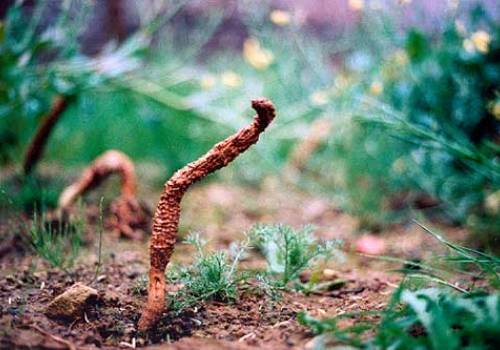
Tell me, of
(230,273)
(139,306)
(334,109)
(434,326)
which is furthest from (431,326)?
(334,109)

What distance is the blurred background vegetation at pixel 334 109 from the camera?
A: 2387mm

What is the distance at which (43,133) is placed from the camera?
2.60 m

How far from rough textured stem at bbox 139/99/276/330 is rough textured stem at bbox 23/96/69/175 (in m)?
1.52

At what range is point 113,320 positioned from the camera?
4.18 feet

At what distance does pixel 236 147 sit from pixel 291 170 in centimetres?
234

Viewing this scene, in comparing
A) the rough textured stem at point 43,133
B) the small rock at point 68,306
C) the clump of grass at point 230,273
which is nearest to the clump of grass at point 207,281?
the clump of grass at point 230,273

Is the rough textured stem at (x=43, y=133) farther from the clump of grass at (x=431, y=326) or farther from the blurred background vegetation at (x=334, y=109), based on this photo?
the clump of grass at (x=431, y=326)

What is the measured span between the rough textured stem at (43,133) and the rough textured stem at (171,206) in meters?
1.52

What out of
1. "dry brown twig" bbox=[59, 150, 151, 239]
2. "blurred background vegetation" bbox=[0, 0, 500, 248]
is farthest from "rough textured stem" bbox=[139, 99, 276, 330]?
"dry brown twig" bbox=[59, 150, 151, 239]

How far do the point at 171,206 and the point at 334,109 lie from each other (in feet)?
6.01

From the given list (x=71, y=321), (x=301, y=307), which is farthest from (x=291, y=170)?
(x=71, y=321)

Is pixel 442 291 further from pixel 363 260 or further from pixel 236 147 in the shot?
pixel 363 260

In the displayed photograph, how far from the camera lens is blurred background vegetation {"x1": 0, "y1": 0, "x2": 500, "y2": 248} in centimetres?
239

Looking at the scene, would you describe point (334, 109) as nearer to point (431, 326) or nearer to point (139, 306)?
point (139, 306)
